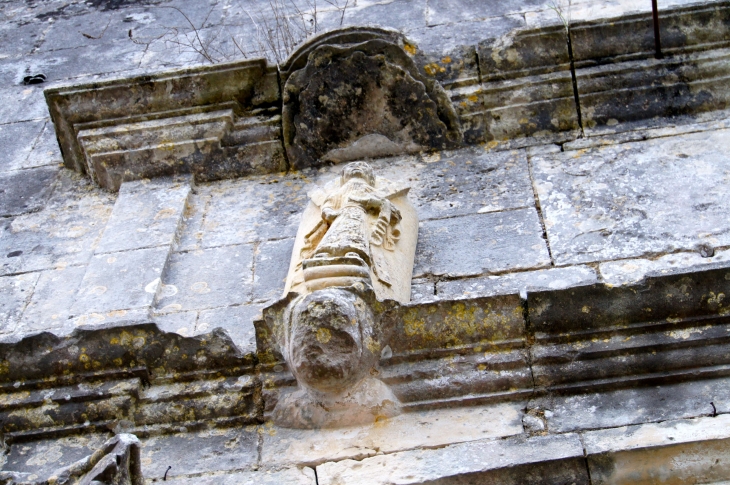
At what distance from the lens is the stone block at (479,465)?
139 inches

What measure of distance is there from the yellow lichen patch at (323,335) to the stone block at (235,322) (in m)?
0.68

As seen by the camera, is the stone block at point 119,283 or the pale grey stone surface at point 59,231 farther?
the pale grey stone surface at point 59,231

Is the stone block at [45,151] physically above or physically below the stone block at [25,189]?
above

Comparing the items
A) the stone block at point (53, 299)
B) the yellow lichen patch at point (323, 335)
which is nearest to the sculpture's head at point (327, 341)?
the yellow lichen patch at point (323, 335)

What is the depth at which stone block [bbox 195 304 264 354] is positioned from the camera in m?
4.48

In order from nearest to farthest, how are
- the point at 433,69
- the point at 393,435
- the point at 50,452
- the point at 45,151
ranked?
the point at 393,435, the point at 50,452, the point at 433,69, the point at 45,151

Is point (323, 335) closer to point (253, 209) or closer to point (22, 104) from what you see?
point (253, 209)

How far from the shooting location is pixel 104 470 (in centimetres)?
322

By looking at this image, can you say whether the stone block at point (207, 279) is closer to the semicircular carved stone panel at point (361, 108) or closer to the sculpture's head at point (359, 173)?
the sculpture's head at point (359, 173)

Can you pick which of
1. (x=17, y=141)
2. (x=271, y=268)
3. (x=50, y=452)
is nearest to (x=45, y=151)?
(x=17, y=141)

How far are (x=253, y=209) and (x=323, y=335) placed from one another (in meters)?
1.88

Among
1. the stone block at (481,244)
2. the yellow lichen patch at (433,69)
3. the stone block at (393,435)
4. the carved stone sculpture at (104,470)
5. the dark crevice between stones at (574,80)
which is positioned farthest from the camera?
the yellow lichen patch at (433,69)

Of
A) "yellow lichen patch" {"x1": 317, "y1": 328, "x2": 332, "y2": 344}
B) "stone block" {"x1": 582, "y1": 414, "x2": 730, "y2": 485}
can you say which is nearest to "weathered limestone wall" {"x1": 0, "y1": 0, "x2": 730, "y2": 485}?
"stone block" {"x1": 582, "y1": 414, "x2": 730, "y2": 485}

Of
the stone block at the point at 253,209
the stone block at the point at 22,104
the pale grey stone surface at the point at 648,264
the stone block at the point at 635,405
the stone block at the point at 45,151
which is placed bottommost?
the stone block at the point at 635,405
